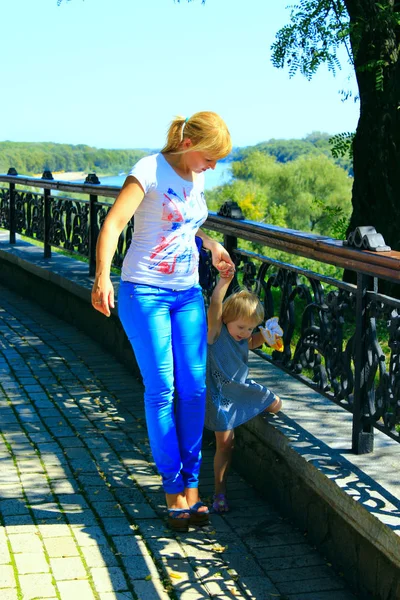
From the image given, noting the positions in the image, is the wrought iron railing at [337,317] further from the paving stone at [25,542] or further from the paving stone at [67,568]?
the paving stone at [25,542]

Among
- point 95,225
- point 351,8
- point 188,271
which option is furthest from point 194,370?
point 351,8

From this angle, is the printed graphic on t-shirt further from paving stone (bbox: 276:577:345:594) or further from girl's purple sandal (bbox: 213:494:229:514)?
paving stone (bbox: 276:577:345:594)

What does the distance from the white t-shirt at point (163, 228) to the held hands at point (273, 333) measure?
0.67 metres

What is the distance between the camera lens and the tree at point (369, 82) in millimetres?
10062

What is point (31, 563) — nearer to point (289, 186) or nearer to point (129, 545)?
point (129, 545)

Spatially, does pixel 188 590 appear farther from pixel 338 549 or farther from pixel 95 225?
pixel 95 225

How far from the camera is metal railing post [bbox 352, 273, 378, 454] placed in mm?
3893

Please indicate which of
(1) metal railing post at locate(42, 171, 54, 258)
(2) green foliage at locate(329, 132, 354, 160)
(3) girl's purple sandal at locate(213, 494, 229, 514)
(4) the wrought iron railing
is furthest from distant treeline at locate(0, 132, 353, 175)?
(3) girl's purple sandal at locate(213, 494, 229, 514)

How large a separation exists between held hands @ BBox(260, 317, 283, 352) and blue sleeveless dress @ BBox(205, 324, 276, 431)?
0.58 ft

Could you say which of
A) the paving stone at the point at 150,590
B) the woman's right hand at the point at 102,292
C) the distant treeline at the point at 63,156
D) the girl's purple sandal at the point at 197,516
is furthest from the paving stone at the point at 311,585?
the distant treeline at the point at 63,156

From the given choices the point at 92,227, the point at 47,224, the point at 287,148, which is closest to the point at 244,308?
the point at 92,227

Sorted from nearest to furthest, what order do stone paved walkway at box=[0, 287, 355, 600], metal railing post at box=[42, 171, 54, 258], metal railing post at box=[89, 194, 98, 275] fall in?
stone paved walkway at box=[0, 287, 355, 600] < metal railing post at box=[89, 194, 98, 275] < metal railing post at box=[42, 171, 54, 258]

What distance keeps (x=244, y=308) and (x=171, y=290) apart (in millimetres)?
501

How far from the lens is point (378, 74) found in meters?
9.99
